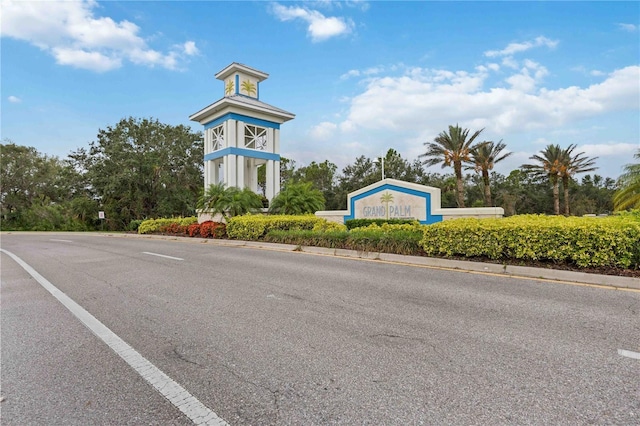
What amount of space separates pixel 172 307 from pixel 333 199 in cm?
3984

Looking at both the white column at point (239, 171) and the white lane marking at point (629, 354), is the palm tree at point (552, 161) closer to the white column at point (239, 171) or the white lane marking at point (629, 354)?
the white column at point (239, 171)

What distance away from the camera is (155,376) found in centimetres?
311

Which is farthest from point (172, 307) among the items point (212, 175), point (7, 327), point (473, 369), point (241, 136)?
point (212, 175)

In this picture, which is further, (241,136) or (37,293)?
(241,136)

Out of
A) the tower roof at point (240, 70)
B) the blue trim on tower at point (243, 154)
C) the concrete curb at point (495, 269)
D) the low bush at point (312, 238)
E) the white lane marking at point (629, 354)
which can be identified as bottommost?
the white lane marking at point (629, 354)

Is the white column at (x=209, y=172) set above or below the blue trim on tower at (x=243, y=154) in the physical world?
below

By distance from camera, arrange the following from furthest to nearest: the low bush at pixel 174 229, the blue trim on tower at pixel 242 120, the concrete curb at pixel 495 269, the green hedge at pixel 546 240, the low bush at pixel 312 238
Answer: the blue trim on tower at pixel 242 120 → the low bush at pixel 174 229 → the low bush at pixel 312 238 → the green hedge at pixel 546 240 → the concrete curb at pixel 495 269

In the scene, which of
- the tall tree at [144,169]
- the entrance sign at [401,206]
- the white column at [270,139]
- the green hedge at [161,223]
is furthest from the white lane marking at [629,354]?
the tall tree at [144,169]

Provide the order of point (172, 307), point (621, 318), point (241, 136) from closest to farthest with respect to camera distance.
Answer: point (621, 318) < point (172, 307) < point (241, 136)

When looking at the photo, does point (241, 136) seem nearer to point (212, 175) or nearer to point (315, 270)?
point (212, 175)

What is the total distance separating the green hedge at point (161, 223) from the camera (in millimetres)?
22453

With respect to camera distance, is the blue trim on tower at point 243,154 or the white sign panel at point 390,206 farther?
the blue trim on tower at point 243,154

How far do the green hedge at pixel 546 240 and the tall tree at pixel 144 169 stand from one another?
100 ft

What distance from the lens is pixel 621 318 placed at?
4.32 metres
